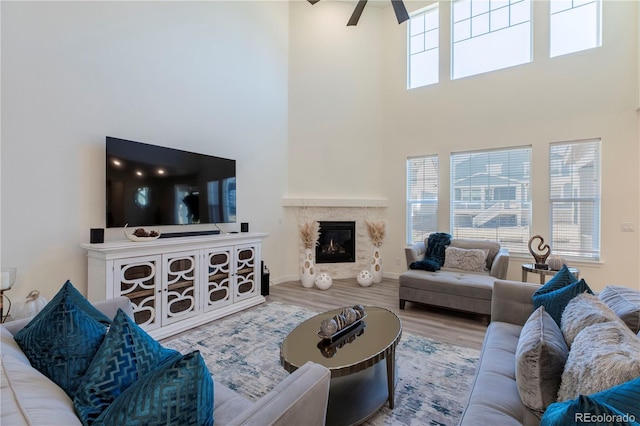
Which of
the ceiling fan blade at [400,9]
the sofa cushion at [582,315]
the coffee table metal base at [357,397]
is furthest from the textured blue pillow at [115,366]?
the ceiling fan blade at [400,9]

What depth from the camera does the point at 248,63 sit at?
4.69 meters

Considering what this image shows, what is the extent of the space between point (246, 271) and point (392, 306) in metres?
2.03

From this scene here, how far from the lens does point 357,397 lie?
6.42ft

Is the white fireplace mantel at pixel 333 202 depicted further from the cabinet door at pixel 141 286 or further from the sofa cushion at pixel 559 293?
the sofa cushion at pixel 559 293

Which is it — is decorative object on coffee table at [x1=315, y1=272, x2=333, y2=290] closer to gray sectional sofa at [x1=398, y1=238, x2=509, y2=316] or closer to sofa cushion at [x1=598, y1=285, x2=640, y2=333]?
gray sectional sofa at [x1=398, y1=238, x2=509, y2=316]

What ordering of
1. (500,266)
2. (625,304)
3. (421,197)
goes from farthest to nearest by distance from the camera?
1. (421,197)
2. (500,266)
3. (625,304)

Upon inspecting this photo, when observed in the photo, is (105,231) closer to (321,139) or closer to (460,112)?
(321,139)

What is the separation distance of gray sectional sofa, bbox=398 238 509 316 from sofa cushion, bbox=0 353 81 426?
345 centimetres

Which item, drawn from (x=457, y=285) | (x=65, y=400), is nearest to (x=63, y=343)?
(x=65, y=400)

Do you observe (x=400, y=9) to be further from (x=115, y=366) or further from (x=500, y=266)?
(x=115, y=366)

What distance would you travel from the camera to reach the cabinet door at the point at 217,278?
3.45 meters

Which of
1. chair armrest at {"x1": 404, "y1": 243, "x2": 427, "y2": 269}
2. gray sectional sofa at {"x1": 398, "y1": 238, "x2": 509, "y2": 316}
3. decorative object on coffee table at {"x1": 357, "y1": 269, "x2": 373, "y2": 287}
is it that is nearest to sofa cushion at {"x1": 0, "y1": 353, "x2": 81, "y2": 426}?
gray sectional sofa at {"x1": 398, "y1": 238, "x2": 509, "y2": 316}

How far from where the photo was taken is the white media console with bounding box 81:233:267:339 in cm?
273

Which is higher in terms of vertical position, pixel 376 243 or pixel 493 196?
pixel 493 196
